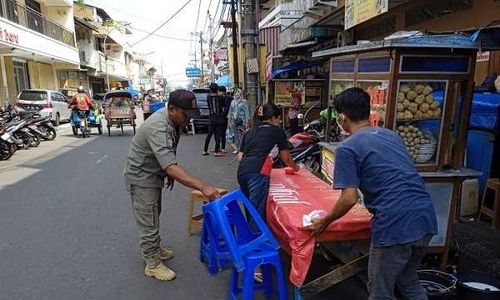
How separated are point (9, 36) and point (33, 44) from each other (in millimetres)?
3225

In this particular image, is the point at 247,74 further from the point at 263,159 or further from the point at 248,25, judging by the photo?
the point at 263,159

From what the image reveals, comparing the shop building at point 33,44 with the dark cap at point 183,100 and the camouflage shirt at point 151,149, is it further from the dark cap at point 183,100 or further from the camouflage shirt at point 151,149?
the dark cap at point 183,100

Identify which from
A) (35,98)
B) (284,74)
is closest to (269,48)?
(284,74)

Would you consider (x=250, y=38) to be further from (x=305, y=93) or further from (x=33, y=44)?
(x=33, y=44)

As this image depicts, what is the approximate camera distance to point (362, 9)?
6398 millimetres

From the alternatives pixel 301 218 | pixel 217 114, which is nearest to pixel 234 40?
pixel 217 114

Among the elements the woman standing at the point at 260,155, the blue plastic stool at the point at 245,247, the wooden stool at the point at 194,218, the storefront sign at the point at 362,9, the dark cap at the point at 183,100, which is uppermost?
the storefront sign at the point at 362,9

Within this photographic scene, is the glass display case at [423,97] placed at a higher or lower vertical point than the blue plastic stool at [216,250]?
higher

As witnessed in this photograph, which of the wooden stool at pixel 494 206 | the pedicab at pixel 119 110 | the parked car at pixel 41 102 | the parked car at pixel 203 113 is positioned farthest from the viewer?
the parked car at pixel 41 102

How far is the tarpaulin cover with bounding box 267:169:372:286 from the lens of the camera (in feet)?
9.39

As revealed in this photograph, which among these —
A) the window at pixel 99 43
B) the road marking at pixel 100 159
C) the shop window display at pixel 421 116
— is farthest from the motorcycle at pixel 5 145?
the window at pixel 99 43

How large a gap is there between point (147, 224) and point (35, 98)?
53.4 ft

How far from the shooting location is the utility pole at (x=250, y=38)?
415 inches

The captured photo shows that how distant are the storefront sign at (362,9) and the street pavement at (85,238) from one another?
11.5 feet
